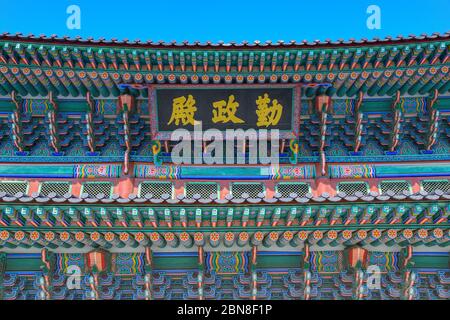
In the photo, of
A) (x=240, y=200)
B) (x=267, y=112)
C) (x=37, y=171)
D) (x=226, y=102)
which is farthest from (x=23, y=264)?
(x=267, y=112)

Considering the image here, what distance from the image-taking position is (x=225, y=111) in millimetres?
9570

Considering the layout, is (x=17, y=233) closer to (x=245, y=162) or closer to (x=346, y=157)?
(x=245, y=162)

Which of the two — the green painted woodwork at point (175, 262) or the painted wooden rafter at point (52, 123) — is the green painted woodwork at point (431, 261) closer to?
the green painted woodwork at point (175, 262)

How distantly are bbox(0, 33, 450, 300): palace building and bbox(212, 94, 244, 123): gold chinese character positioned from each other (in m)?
0.03

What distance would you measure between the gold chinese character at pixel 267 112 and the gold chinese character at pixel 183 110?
170 centimetres

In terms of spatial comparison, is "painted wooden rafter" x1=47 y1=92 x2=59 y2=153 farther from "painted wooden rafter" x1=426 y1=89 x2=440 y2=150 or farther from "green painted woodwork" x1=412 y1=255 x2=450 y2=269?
"painted wooden rafter" x1=426 y1=89 x2=440 y2=150

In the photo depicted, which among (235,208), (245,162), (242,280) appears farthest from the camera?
(245,162)

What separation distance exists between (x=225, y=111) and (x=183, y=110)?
1098mm

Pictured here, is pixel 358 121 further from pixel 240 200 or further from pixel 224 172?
pixel 240 200

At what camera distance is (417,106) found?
31.9ft

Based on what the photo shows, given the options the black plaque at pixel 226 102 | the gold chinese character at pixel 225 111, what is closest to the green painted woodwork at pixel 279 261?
the black plaque at pixel 226 102
